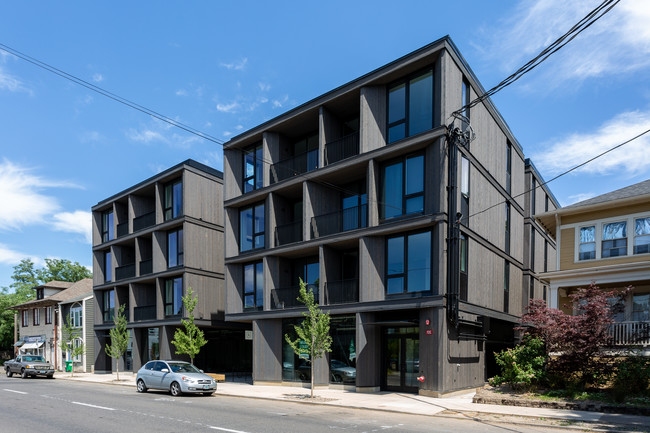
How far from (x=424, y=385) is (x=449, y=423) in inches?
226

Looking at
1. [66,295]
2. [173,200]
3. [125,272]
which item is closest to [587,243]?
[173,200]

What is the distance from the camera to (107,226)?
1564 inches

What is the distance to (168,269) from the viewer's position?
3123 cm

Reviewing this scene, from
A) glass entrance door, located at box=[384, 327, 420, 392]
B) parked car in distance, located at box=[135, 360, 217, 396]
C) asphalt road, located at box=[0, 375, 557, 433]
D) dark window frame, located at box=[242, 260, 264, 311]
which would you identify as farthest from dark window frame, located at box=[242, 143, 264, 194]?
asphalt road, located at box=[0, 375, 557, 433]

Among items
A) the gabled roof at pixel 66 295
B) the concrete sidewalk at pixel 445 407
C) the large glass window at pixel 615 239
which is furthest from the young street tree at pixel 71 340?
the large glass window at pixel 615 239

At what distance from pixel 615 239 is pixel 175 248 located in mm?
24952

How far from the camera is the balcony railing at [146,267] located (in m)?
33.6

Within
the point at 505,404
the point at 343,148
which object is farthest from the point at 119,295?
the point at 505,404

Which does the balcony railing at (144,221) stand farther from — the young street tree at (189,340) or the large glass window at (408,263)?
the large glass window at (408,263)

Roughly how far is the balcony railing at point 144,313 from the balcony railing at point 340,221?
51.6ft

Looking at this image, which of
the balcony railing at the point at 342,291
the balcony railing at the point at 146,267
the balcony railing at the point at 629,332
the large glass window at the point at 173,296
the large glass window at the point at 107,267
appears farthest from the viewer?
the large glass window at the point at 107,267

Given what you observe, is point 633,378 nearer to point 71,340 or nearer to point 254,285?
point 254,285

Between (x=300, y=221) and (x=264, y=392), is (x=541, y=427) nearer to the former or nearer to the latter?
(x=264, y=392)

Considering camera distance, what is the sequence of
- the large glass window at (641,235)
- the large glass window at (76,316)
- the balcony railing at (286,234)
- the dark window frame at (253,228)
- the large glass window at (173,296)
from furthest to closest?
1. the large glass window at (76,316)
2. the large glass window at (173,296)
3. the dark window frame at (253,228)
4. the balcony railing at (286,234)
5. the large glass window at (641,235)
